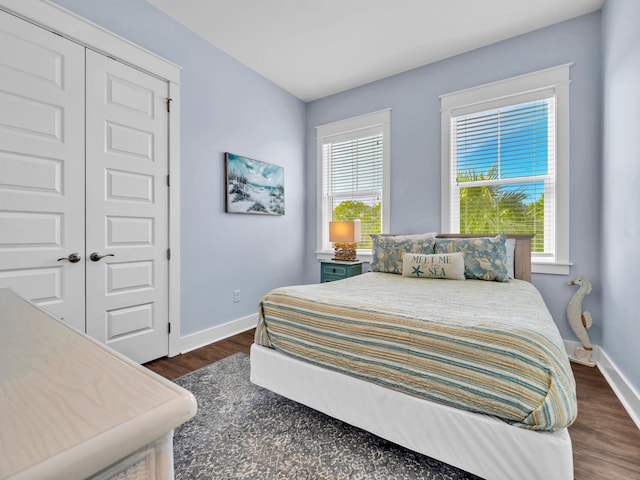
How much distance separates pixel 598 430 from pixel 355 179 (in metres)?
3.14

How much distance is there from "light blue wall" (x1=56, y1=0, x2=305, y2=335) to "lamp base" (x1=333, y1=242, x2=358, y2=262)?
71 centimetres

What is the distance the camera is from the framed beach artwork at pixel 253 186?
10.8ft

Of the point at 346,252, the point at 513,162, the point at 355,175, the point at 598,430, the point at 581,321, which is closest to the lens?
the point at 598,430

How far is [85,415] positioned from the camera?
0.36 m

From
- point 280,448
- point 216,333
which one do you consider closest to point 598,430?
point 280,448

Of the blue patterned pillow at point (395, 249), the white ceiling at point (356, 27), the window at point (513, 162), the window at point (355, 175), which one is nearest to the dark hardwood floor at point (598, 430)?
the window at point (513, 162)

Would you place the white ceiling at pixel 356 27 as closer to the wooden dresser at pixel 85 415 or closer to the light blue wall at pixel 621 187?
the light blue wall at pixel 621 187

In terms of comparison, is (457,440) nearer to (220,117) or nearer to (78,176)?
(78,176)

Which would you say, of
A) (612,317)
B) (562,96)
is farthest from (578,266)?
(562,96)

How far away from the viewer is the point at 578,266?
2740 millimetres

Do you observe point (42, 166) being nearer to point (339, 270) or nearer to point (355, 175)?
point (339, 270)

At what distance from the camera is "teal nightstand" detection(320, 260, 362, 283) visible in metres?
3.59

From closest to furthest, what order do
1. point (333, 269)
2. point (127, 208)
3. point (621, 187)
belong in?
point (621, 187) < point (127, 208) < point (333, 269)

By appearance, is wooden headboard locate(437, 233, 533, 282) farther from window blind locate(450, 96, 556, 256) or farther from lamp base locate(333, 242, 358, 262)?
lamp base locate(333, 242, 358, 262)
